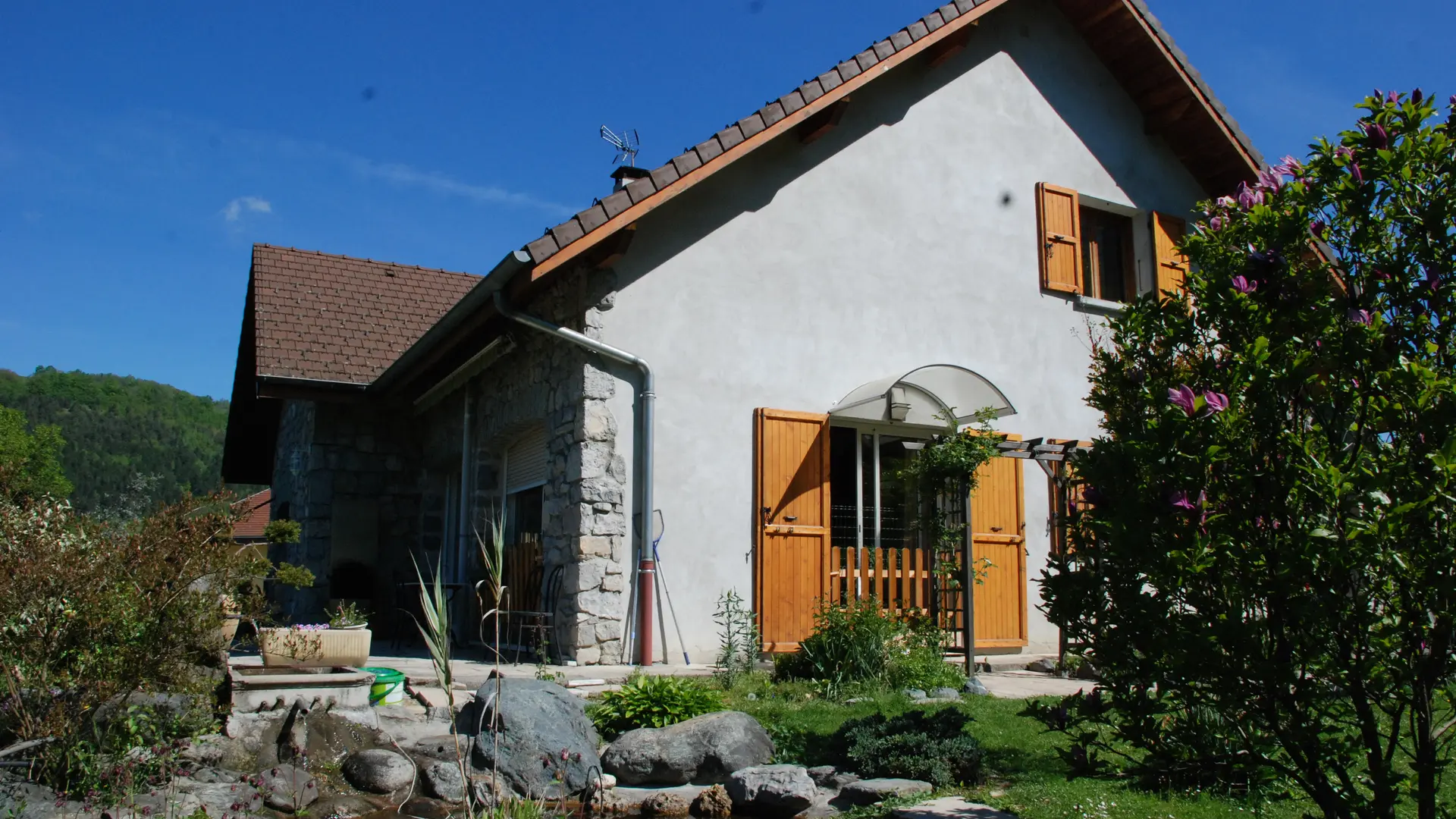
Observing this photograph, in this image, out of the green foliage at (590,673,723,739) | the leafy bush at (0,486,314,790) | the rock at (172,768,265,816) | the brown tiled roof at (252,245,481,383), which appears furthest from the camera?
the brown tiled roof at (252,245,481,383)

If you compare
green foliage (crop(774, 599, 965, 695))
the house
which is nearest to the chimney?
the house

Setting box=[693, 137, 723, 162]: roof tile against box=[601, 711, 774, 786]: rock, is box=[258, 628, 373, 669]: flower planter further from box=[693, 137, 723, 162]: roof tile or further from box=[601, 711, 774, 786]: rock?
box=[693, 137, 723, 162]: roof tile

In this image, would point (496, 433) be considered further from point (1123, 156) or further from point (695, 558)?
point (1123, 156)

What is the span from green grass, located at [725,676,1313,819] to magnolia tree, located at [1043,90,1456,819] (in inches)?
28.9

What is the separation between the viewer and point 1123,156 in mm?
10602

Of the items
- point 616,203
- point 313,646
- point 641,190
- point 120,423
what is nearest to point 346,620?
point 313,646

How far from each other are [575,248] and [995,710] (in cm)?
391

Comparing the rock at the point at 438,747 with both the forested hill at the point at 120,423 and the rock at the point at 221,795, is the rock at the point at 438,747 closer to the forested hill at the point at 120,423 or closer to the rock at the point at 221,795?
the rock at the point at 221,795

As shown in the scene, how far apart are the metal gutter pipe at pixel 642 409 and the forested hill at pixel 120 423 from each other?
4052cm

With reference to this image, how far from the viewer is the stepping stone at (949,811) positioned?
4.12m

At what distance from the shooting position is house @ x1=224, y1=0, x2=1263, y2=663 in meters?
7.98

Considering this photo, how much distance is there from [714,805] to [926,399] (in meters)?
4.49

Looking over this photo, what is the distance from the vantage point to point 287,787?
476 centimetres

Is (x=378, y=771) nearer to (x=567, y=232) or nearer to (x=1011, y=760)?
(x=1011, y=760)
